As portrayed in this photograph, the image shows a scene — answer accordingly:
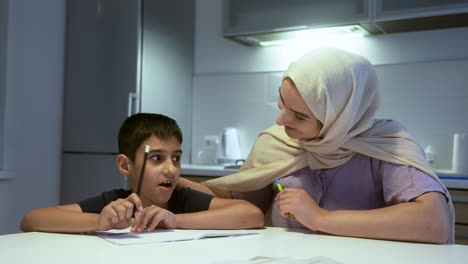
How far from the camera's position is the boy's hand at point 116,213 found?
3.78 ft

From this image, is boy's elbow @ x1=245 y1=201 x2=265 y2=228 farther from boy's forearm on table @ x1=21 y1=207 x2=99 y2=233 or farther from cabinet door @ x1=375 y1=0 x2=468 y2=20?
cabinet door @ x1=375 y1=0 x2=468 y2=20

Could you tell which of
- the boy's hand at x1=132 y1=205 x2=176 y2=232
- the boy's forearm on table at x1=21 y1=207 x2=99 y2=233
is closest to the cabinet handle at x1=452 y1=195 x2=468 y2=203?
the boy's hand at x1=132 y1=205 x2=176 y2=232

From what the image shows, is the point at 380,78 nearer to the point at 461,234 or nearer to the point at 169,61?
the point at 461,234

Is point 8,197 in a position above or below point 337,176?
below

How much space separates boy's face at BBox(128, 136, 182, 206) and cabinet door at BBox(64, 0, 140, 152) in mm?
1738

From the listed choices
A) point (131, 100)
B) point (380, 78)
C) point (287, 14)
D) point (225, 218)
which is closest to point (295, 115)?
point (225, 218)

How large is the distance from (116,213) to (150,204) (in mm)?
409

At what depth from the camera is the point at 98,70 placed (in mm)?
3379

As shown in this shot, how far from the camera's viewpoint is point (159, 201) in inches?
59.7

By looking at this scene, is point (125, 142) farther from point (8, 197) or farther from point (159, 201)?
point (8, 197)

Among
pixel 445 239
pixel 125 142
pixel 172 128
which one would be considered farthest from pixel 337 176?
pixel 125 142

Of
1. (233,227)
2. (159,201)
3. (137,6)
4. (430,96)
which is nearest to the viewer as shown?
(233,227)

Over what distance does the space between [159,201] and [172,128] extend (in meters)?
0.23

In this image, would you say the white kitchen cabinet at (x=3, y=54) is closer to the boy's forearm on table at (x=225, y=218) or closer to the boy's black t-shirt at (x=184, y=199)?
the boy's black t-shirt at (x=184, y=199)
